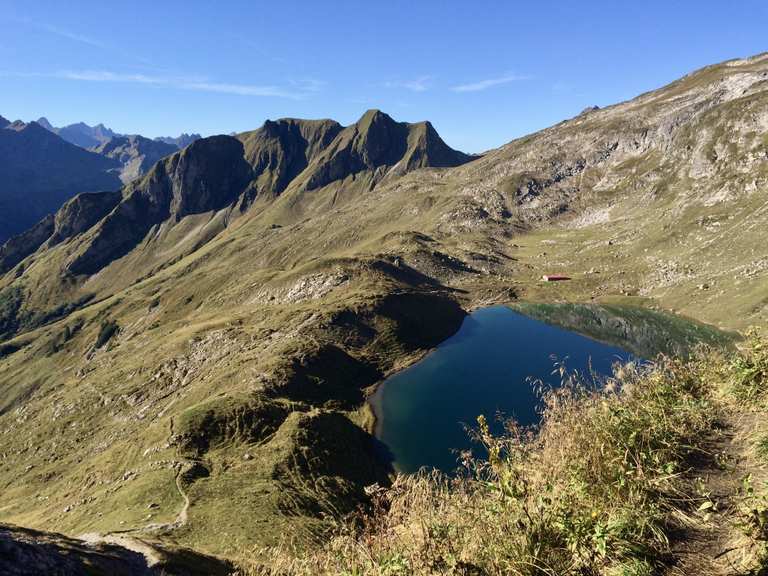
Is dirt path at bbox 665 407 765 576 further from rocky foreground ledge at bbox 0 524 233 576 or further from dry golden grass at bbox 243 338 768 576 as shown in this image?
rocky foreground ledge at bbox 0 524 233 576

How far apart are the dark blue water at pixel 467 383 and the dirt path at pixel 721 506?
128ft

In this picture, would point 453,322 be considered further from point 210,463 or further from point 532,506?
point 532,506

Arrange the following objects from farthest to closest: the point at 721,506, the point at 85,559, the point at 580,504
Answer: the point at 85,559, the point at 721,506, the point at 580,504

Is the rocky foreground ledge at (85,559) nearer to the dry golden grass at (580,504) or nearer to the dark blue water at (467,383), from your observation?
the dry golden grass at (580,504)

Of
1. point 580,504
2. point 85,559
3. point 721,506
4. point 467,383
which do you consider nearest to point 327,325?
point 467,383

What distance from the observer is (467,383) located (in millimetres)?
76062

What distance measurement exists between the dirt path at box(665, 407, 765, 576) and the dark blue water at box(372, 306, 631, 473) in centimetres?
3908

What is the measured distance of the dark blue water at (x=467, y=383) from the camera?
5950cm

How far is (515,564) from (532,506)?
3.37 ft

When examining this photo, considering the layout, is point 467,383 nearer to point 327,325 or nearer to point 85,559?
point 327,325

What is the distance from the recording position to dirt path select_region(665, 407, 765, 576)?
5.58 metres

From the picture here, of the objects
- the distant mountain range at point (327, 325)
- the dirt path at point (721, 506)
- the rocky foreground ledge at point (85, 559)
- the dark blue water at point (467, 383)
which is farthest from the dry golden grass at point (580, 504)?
the dark blue water at point (467, 383)

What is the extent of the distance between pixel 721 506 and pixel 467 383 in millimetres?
71101

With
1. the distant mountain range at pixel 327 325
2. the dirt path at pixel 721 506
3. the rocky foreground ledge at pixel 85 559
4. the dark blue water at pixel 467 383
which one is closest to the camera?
the dirt path at pixel 721 506
